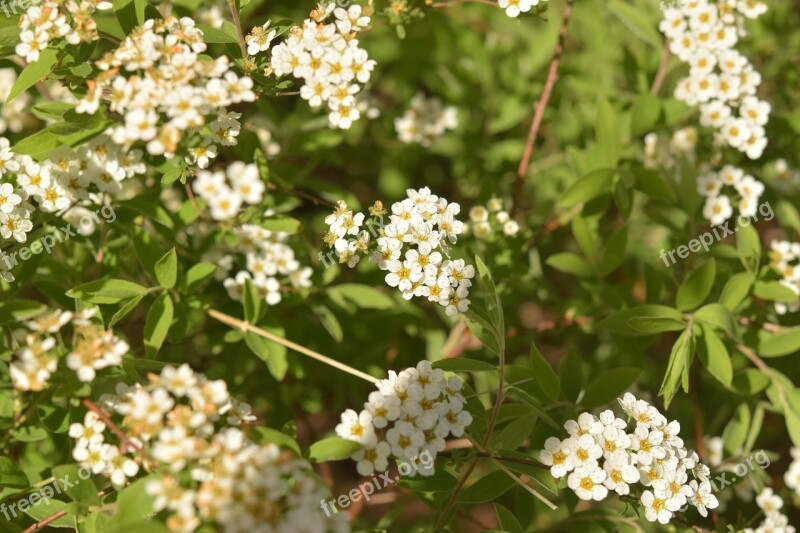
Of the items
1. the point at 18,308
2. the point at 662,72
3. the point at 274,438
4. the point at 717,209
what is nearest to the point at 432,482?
the point at 274,438

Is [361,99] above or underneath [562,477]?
above

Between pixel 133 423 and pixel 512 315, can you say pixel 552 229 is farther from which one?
pixel 133 423

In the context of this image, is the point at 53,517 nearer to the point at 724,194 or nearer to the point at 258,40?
the point at 258,40

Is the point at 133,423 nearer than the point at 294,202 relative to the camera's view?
Yes

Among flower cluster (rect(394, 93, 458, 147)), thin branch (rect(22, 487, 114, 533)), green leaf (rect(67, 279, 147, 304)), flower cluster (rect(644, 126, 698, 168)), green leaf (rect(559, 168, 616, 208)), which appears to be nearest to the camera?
thin branch (rect(22, 487, 114, 533))

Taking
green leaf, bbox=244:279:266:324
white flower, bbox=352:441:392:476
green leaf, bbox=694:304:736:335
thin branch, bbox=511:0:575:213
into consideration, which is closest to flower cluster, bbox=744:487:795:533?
green leaf, bbox=694:304:736:335

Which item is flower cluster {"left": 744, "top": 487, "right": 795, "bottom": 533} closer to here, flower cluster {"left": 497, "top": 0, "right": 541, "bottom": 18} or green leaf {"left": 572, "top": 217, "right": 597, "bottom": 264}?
green leaf {"left": 572, "top": 217, "right": 597, "bottom": 264}

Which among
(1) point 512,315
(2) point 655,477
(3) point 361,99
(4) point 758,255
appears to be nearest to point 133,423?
(2) point 655,477
